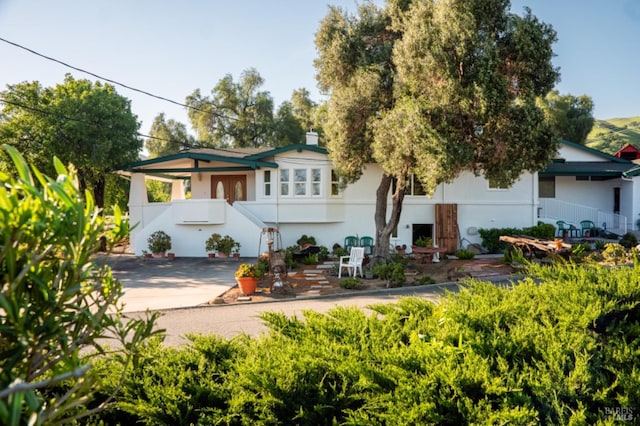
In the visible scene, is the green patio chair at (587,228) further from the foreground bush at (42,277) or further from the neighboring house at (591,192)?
the foreground bush at (42,277)

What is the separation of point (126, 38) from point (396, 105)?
27.7ft

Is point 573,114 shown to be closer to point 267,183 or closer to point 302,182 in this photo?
point 302,182

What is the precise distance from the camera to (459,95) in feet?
39.0

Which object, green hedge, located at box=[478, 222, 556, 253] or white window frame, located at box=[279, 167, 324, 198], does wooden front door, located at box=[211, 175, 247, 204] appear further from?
green hedge, located at box=[478, 222, 556, 253]

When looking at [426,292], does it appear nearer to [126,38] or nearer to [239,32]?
[239,32]

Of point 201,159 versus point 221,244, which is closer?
point 221,244

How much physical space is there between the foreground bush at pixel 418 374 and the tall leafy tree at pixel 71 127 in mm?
19742

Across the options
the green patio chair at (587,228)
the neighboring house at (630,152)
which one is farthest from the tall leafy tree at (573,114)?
the green patio chair at (587,228)

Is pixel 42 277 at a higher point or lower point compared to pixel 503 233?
higher

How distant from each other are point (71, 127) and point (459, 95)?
18176 mm

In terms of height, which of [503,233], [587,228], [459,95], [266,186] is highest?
[459,95]

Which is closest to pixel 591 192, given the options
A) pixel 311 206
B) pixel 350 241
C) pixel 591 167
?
pixel 591 167

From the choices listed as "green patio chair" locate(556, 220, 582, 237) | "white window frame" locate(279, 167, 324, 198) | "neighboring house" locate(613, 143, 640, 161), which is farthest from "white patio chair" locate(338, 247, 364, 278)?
"neighboring house" locate(613, 143, 640, 161)

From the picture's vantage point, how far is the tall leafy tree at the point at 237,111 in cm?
3959
